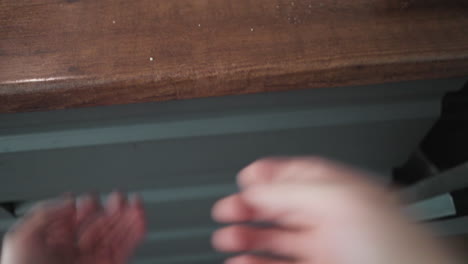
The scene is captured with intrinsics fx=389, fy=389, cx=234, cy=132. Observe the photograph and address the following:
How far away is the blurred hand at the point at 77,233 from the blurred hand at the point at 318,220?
0.12 metres

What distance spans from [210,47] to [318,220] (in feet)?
0.58

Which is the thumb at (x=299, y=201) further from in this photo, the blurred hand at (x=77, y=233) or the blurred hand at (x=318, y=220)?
the blurred hand at (x=77, y=233)

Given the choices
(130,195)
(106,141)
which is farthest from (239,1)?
(130,195)

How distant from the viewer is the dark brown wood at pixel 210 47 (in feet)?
0.92

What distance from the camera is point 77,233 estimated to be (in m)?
0.39

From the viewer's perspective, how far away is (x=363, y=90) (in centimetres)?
35

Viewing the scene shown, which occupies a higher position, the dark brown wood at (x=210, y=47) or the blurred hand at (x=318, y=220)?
the dark brown wood at (x=210, y=47)

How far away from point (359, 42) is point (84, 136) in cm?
25

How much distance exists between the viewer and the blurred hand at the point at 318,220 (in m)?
0.32

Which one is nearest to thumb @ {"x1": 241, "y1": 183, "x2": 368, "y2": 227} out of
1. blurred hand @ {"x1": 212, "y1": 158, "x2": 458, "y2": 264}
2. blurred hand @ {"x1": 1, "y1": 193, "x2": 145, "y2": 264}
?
blurred hand @ {"x1": 212, "y1": 158, "x2": 458, "y2": 264}

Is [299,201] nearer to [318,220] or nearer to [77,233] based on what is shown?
[318,220]

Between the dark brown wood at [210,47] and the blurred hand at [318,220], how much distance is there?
0.10 meters

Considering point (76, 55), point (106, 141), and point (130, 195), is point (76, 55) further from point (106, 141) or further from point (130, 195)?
point (130, 195)

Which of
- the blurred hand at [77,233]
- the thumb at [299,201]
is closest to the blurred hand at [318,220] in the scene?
the thumb at [299,201]
